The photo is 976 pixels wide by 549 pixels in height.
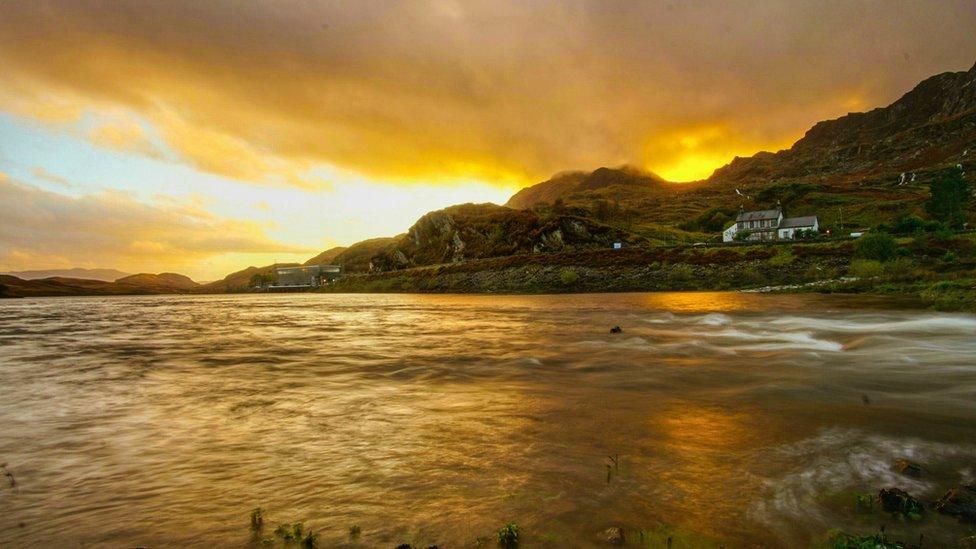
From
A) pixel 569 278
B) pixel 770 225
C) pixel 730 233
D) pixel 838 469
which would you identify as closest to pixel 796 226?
pixel 770 225

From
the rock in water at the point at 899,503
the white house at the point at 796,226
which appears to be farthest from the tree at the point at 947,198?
the rock in water at the point at 899,503

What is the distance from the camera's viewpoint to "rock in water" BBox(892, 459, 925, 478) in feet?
24.6

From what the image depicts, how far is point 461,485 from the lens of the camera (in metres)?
7.52

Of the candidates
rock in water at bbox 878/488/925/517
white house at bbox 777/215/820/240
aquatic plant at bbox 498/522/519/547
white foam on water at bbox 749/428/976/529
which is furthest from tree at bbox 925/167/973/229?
aquatic plant at bbox 498/522/519/547

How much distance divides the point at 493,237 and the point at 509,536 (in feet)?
484

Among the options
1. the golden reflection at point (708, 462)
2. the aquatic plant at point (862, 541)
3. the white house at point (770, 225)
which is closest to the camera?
the aquatic plant at point (862, 541)

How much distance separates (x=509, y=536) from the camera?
582cm

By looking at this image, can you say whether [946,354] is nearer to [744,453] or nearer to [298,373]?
[744,453]

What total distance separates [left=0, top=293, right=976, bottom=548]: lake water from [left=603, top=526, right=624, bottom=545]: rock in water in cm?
18

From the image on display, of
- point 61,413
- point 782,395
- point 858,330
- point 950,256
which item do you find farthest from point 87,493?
point 950,256

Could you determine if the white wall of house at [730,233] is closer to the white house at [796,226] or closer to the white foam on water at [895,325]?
the white house at [796,226]

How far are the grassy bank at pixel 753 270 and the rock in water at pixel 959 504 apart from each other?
35.0 metres

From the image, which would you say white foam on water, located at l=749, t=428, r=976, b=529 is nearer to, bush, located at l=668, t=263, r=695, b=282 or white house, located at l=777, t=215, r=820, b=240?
bush, located at l=668, t=263, r=695, b=282

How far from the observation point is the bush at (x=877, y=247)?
58.7 m
